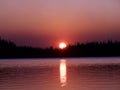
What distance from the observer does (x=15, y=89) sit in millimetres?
33188

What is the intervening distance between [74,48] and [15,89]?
166 meters

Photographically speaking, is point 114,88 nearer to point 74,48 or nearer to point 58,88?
point 58,88

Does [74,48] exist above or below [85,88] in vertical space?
above

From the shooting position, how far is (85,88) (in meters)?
33.2

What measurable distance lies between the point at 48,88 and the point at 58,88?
90cm

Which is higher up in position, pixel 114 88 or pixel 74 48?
pixel 74 48

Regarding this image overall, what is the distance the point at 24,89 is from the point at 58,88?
10.1 ft

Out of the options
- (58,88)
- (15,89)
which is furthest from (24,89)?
(58,88)

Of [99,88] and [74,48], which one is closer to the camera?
[99,88]

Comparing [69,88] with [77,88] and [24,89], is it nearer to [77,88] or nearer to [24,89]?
[77,88]

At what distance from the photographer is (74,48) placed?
654 ft

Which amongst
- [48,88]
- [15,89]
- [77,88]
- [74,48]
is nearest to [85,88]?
[77,88]

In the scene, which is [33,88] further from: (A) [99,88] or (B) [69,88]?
(A) [99,88]

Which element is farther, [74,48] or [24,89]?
[74,48]
